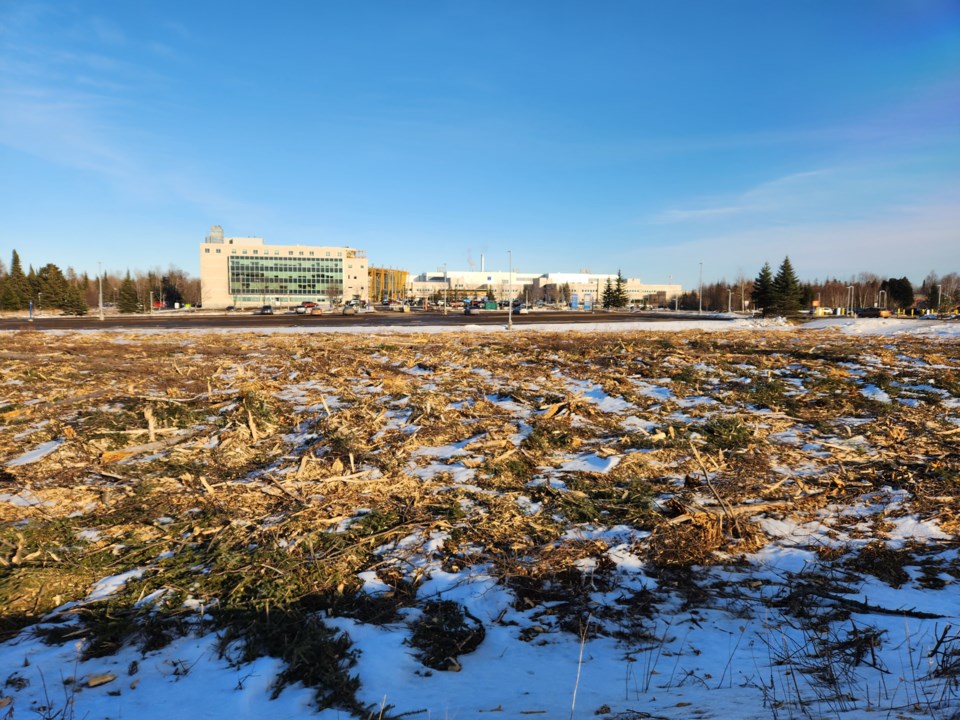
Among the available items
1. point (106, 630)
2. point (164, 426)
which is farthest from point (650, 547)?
point (164, 426)

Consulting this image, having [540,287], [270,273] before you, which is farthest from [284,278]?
[540,287]

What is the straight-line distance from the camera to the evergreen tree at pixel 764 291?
182 feet

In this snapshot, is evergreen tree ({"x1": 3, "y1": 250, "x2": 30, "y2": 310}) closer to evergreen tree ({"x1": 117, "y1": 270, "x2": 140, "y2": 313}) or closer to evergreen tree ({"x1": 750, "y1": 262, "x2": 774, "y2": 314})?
evergreen tree ({"x1": 117, "y1": 270, "x2": 140, "y2": 313})

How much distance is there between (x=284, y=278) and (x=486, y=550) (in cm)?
12202

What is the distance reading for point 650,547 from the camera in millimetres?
5305

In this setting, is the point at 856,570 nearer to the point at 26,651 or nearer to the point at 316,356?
the point at 26,651

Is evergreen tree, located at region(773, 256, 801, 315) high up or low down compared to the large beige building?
down

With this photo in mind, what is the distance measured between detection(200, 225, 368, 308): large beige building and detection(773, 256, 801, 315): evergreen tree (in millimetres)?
80031

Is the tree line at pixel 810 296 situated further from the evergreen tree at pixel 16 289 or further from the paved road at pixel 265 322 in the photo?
the evergreen tree at pixel 16 289

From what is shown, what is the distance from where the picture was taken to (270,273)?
11525 centimetres

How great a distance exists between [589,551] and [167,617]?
3882 millimetres

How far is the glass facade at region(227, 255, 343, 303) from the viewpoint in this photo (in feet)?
369

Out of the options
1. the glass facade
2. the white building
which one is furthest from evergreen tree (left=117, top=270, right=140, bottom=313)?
the white building

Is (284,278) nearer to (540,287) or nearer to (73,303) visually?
(73,303)
